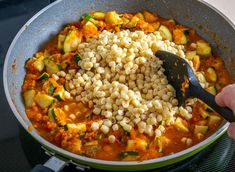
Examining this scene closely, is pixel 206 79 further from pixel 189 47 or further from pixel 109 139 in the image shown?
pixel 109 139

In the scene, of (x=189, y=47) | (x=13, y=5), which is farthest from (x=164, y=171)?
(x=13, y=5)

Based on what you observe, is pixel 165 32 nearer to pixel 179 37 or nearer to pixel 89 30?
pixel 179 37

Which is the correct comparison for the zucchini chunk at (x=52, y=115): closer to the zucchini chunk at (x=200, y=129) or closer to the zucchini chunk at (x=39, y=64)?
the zucchini chunk at (x=39, y=64)

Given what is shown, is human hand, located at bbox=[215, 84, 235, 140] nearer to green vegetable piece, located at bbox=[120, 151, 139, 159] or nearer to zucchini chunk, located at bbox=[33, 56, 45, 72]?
green vegetable piece, located at bbox=[120, 151, 139, 159]

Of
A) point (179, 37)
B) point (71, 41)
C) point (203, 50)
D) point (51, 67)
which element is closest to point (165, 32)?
point (179, 37)

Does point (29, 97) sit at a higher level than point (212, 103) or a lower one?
lower

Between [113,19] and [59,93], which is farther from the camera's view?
[113,19]
